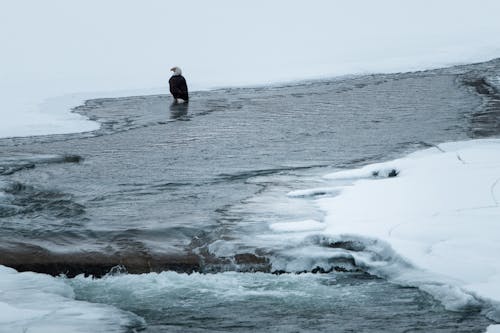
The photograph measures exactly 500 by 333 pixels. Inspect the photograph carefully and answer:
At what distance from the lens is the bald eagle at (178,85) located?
56.8 feet

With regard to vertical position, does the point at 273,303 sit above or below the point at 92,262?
below

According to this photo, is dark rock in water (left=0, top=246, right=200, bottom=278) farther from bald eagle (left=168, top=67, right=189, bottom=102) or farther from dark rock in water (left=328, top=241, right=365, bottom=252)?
bald eagle (left=168, top=67, right=189, bottom=102)

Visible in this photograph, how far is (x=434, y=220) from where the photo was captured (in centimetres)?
756

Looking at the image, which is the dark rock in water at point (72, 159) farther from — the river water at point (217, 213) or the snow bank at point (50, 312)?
the snow bank at point (50, 312)

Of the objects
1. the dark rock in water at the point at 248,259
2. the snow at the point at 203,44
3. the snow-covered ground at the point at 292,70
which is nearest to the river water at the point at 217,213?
the dark rock in water at the point at 248,259

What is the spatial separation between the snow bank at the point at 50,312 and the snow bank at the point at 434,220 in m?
2.32

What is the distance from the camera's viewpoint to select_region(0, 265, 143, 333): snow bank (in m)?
5.62

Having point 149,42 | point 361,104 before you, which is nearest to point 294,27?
point 149,42

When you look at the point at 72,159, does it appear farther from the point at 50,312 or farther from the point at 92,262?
the point at 50,312

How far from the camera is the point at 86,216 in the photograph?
8.51m

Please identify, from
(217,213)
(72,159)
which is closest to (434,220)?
(217,213)

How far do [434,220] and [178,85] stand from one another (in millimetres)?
11076

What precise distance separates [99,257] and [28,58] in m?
27.0

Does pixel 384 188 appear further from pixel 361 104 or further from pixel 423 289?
pixel 361 104
